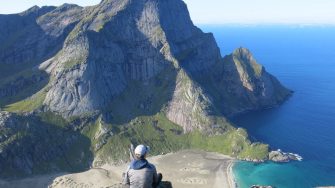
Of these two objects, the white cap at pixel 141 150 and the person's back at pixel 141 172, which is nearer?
the white cap at pixel 141 150

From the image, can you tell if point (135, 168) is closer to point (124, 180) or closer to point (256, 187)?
point (124, 180)

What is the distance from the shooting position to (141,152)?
100ft

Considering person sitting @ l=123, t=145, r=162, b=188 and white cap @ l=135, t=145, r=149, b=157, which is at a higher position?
white cap @ l=135, t=145, r=149, b=157

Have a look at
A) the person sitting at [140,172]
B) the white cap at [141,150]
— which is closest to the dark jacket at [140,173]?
the person sitting at [140,172]

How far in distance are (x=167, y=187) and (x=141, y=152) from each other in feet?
14.4

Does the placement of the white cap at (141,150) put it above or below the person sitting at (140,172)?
above

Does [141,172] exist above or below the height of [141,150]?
below

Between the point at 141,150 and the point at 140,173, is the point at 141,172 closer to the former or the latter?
the point at 140,173

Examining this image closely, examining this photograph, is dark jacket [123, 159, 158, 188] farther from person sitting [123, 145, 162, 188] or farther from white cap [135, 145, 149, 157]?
white cap [135, 145, 149, 157]

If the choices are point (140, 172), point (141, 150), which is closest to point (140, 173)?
point (140, 172)

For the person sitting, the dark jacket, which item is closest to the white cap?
the person sitting

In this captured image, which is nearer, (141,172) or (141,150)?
(141,150)

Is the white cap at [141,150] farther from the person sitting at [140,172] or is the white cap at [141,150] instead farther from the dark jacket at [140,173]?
the dark jacket at [140,173]

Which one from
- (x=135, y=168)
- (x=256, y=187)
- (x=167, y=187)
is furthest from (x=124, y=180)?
(x=256, y=187)
